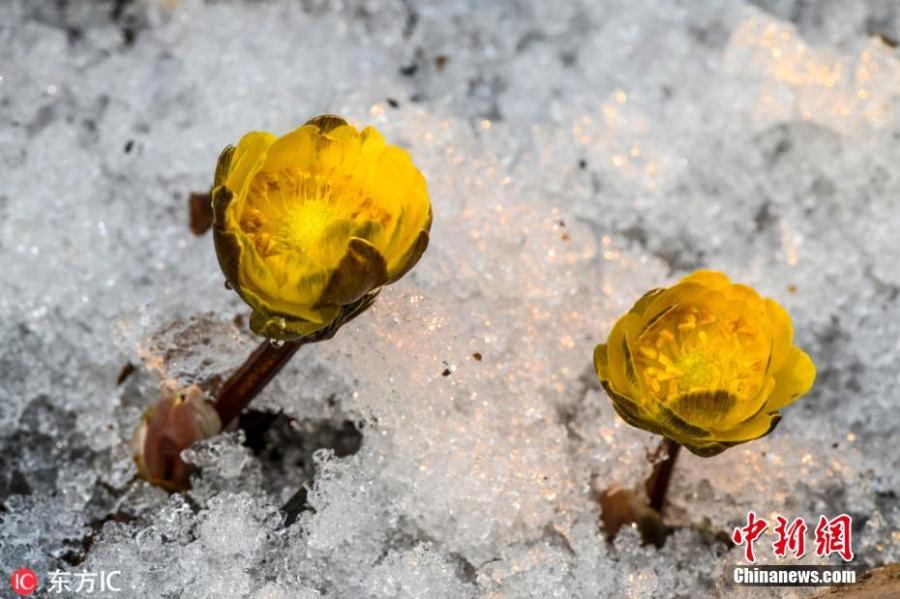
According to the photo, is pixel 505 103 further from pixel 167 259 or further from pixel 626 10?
pixel 167 259

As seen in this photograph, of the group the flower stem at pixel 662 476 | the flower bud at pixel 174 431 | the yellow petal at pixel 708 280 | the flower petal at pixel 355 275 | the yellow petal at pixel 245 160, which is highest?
the yellow petal at pixel 245 160

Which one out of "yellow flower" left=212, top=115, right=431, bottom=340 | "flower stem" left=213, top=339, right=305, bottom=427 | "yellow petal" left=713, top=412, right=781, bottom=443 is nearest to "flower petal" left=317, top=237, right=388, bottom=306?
"yellow flower" left=212, top=115, right=431, bottom=340

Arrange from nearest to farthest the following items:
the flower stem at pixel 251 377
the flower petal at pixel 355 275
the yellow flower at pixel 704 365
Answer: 1. the flower petal at pixel 355 275
2. the yellow flower at pixel 704 365
3. the flower stem at pixel 251 377

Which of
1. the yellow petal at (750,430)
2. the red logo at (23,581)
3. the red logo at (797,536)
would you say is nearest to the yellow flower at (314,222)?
the yellow petal at (750,430)

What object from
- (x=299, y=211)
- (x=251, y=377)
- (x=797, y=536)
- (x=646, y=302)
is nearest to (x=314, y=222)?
(x=299, y=211)

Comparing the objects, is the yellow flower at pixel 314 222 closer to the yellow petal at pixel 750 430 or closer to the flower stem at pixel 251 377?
the flower stem at pixel 251 377

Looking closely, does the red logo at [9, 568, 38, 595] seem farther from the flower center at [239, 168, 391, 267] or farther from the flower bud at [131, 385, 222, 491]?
the flower center at [239, 168, 391, 267]

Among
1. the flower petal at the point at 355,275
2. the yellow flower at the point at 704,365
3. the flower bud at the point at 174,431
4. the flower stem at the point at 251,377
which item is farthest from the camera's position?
the flower bud at the point at 174,431

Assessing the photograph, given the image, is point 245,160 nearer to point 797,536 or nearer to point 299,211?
point 299,211
